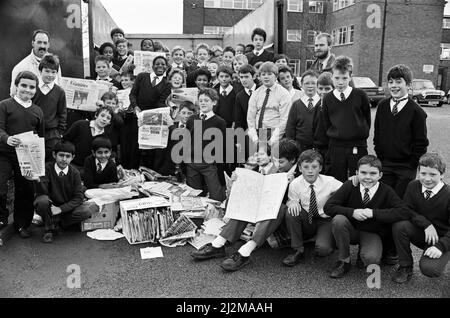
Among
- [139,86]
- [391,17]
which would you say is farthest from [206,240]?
[391,17]

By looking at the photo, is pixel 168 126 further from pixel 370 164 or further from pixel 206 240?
pixel 370 164

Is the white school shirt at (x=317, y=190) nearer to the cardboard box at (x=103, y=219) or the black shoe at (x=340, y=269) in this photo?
the black shoe at (x=340, y=269)

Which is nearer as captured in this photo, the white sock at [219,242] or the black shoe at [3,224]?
the white sock at [219,242]

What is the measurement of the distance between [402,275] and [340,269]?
20.3 inches

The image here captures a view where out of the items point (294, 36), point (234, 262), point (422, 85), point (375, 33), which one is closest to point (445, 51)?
point (375, 33)

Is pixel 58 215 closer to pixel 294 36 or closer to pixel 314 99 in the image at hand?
pixel 314 99

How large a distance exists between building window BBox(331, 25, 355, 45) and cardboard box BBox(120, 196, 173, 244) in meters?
31.1

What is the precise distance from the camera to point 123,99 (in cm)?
641

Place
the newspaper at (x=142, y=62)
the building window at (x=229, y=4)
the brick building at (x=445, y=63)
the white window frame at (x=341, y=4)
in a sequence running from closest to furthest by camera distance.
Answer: the newspaper at (x=142, y=62), the white window frame at (x=341, y=4), the brick building at (x=445, y=63), the building window at (x=229, y=4)

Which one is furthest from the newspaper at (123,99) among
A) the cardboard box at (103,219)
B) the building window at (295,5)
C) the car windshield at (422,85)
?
the building window at (295,5)

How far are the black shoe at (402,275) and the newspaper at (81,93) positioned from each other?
4525 millimetres

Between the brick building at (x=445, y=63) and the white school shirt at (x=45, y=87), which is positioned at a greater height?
the brick building at (x=445, y=63)

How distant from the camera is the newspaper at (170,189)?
526 cm
